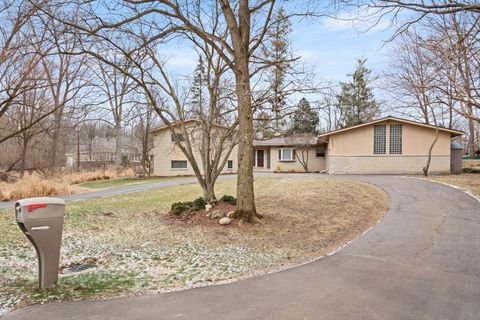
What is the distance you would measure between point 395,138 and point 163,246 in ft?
70.1

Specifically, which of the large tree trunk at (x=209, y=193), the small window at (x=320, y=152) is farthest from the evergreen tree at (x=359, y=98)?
the large tree trunk at (x=209, y=193)

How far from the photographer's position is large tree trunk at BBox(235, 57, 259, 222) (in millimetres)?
8672

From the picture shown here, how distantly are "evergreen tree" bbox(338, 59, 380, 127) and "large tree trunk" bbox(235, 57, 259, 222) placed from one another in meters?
33.2

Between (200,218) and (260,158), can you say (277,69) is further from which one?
(260,158)

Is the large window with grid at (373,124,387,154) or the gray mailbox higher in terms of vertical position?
the large window with grid at (373,124,387,154)

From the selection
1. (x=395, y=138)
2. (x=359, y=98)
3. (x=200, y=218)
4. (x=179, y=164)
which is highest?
(x=359, y=98)

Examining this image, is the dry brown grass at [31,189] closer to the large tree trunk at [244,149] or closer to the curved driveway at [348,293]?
the large tree trunk at [244,149]

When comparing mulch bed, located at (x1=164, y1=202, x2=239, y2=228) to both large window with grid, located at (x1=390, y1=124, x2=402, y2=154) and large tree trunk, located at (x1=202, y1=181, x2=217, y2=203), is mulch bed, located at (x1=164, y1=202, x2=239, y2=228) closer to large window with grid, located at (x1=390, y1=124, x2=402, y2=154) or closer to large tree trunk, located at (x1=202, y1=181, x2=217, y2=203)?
large tree trunk, located at (x1=202, y1=181, x2=217, y2=203)

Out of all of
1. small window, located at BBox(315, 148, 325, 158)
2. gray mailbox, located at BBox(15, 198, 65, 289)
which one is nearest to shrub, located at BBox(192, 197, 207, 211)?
gray mailbox, located at BBox(15, 198, 65, 289)

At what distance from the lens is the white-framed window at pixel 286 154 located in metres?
31.6

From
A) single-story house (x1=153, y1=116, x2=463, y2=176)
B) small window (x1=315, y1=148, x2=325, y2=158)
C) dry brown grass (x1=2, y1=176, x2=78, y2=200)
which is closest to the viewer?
dry brown grass (x1=2, y1=176, x2=78, y2=200)

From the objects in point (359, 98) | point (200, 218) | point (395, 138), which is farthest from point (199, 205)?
point (359, 98)

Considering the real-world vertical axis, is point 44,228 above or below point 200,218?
above

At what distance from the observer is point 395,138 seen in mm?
24047
